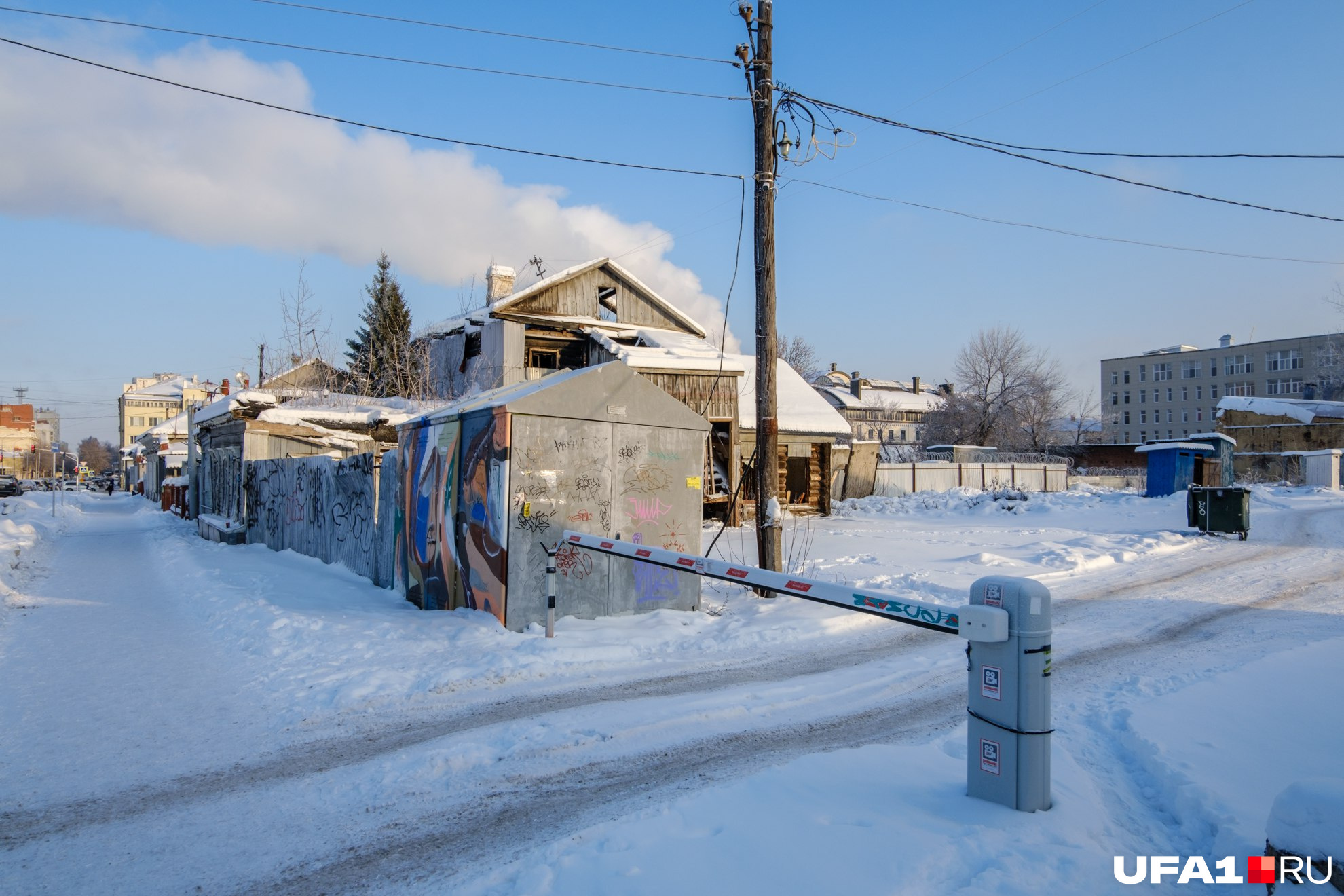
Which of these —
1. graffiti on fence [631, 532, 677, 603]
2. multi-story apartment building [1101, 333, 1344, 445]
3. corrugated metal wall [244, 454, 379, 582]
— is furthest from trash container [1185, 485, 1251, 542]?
multi-story apartment building [1101, 333, 1344, 445]

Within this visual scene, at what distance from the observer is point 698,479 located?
9.88m

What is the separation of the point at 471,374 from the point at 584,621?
79.5ft

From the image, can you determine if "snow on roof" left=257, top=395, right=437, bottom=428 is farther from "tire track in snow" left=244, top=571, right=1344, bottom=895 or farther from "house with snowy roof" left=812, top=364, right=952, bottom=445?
"house with snowy roof" left=812, top=364, right=952, bottom=445

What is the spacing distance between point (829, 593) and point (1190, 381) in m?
98.3

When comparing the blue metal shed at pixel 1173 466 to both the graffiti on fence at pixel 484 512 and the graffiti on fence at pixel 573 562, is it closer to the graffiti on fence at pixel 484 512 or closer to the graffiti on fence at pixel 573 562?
the graffiti on fence at pixel 573 562

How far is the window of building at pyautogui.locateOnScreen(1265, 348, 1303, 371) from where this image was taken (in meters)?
77.4

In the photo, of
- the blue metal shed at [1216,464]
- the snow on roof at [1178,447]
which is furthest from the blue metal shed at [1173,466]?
the blue metal shed at [1216,464]

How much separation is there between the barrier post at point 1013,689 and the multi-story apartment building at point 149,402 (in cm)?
11481

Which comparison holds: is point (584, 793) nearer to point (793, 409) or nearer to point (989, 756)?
point (989, 756)

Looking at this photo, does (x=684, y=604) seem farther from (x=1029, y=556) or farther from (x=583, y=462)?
(x=1029, y=556)

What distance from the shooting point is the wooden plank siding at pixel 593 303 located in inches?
1177

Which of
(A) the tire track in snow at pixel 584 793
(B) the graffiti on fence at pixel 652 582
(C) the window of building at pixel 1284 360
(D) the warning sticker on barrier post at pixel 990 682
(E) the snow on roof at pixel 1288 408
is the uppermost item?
(C) the window of building at pixel 1284 360

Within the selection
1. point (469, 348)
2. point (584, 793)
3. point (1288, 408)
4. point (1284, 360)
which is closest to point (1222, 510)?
point (584, 793)

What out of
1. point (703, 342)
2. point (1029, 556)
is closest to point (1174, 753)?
point (1029, 556)
